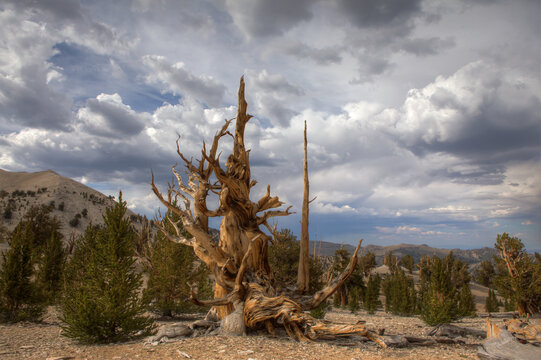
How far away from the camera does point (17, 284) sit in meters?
14.4

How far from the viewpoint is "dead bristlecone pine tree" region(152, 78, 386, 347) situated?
358 inches

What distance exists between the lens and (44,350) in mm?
7965

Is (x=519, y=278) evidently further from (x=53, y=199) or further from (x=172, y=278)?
(x=53, y=199)

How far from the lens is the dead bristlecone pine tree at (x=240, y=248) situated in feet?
29.8

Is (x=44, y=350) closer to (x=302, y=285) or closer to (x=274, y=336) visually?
(x=274, y=336)

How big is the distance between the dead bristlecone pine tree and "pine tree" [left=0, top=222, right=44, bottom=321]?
28.1 feet

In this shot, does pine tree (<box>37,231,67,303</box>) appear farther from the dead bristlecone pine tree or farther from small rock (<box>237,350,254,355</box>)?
small rock (<box>237,350,254,355</box>)

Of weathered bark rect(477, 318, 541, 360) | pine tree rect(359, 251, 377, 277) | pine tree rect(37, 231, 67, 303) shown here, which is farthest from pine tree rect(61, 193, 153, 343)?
pine tree rect(359, 251, 377, 277)

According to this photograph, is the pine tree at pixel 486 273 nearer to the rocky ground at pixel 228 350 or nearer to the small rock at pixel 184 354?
the rocky ground at pixel 228 350

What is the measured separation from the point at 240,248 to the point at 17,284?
11435mm

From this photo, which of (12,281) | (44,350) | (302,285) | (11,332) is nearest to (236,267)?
(302,285)

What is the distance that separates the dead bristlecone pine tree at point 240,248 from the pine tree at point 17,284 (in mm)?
8556

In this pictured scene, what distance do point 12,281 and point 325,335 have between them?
14322mm

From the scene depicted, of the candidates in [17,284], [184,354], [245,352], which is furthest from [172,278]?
[245,352]
